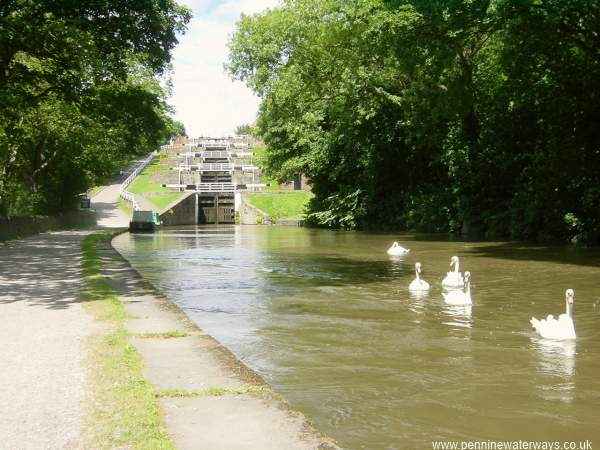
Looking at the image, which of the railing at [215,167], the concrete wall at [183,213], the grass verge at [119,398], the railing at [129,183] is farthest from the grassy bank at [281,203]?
the grass verge at [119,398]

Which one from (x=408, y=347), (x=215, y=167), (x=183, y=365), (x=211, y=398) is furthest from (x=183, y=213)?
(x=211, y=398)

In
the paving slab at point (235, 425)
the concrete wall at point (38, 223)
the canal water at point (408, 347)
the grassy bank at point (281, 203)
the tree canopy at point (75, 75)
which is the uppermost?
the tree canopy at point (75, 75)

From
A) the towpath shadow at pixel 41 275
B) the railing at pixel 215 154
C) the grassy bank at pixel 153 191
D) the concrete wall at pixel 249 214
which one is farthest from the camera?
the railing at pixel 215 154

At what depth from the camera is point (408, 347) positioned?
8.70 meters

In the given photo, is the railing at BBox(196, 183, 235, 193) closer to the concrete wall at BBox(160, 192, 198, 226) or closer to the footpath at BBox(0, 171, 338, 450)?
the concrete wall at BBox(160, 192, 198, 226)

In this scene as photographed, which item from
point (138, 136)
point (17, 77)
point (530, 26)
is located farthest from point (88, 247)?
point (530, 26)

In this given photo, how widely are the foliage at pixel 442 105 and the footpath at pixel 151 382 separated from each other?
1727cm

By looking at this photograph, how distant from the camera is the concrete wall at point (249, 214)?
6812cm

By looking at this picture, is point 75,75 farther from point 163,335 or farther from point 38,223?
point 163,335

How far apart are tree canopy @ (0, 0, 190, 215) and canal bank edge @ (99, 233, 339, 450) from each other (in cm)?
1505

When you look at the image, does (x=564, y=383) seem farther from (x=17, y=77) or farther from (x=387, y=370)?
(x=17, y=77)

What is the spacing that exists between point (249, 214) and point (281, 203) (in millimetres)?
3766

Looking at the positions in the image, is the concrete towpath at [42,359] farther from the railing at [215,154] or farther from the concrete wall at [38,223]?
the railing at [215,154]

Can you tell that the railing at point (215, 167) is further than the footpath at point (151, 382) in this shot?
Yes
